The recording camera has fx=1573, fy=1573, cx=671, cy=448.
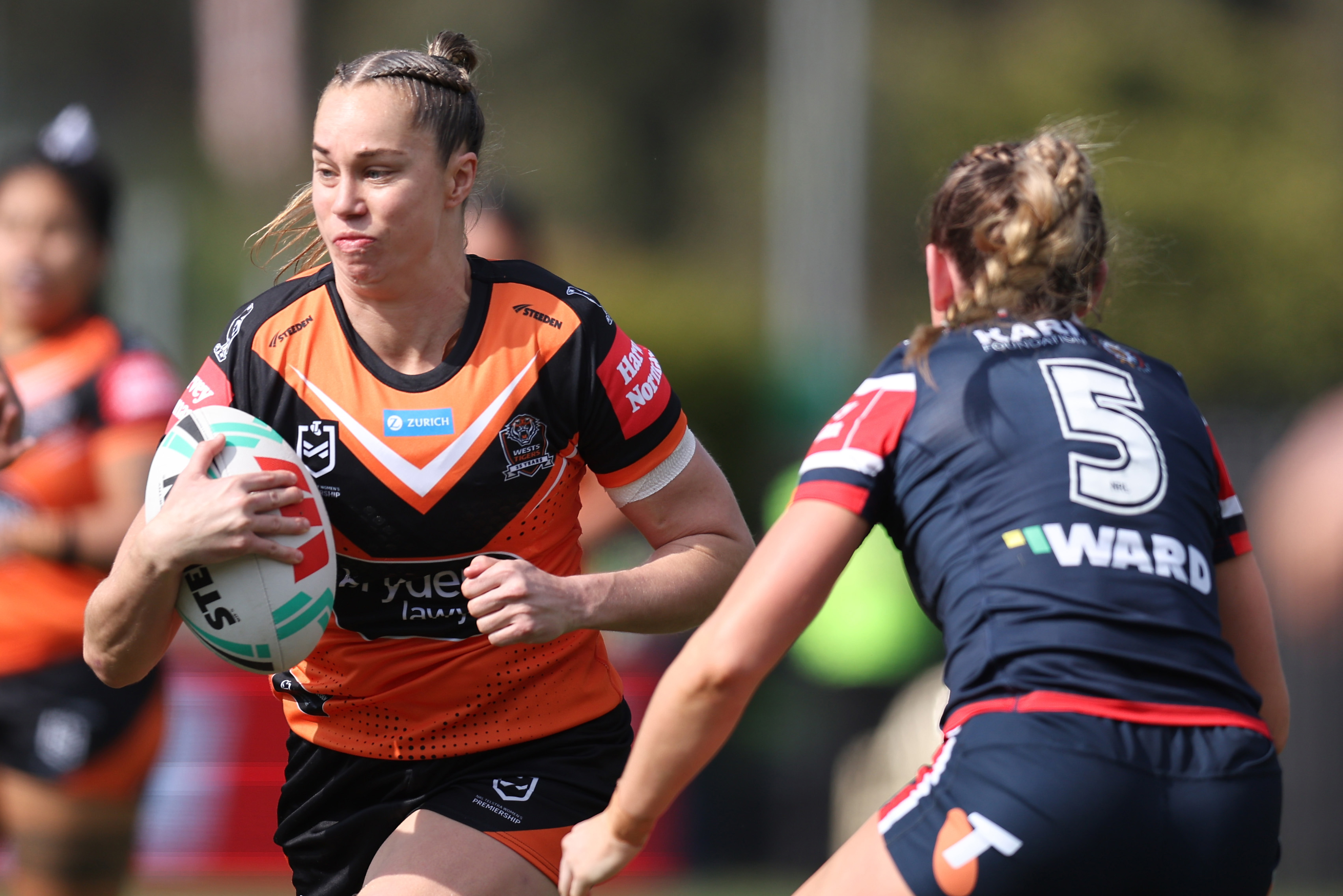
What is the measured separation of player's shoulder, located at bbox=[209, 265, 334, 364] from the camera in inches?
130

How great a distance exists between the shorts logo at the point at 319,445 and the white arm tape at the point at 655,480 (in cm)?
60

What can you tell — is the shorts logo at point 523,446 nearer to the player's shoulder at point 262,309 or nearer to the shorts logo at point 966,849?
the player's shoulder at point 262,309

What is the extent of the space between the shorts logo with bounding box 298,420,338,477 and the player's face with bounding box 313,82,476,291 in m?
0.31

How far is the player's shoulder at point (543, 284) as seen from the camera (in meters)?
3.40

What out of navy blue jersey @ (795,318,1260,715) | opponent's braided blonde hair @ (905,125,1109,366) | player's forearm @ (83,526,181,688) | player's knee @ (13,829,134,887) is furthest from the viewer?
player's knee @ (13,829,134,887)

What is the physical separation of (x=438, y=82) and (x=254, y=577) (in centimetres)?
109

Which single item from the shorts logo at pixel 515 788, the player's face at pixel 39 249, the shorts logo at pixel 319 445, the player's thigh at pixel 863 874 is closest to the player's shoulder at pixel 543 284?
the shorts logo at pixel 319 445

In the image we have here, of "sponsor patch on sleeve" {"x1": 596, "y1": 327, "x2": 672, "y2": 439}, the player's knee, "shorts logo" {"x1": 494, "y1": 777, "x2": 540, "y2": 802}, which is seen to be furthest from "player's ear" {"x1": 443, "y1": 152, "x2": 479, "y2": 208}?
the player's knee

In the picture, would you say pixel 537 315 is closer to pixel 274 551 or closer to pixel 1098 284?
pixel 274 551

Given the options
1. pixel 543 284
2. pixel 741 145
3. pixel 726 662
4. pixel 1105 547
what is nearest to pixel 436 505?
pixel 543 284

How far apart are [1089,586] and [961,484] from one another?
10.8 inches

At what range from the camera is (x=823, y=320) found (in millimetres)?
16906

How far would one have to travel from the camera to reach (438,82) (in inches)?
130

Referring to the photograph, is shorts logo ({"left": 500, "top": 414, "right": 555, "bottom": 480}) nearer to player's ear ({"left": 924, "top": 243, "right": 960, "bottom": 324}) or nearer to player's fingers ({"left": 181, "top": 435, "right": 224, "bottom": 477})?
player's fingers ({"left": 181, "top": 435, "right": 224, "bottom": 477})
